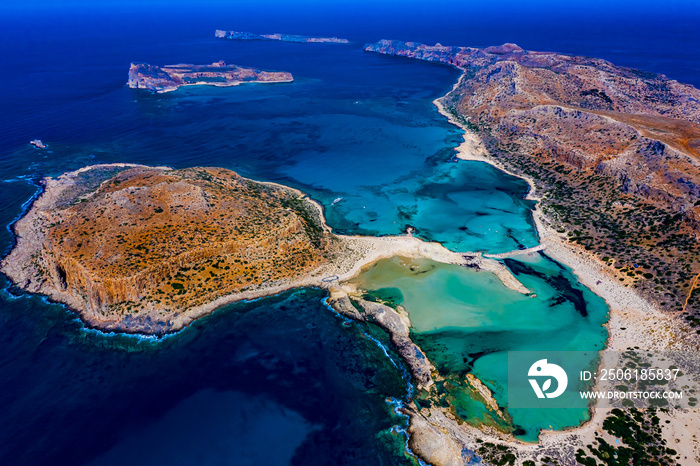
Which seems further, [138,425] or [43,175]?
[43,175]

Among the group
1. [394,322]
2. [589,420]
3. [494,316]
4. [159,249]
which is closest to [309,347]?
[394,322]

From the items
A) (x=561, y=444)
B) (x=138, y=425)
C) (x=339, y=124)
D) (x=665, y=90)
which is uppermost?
(x=665, y=90)

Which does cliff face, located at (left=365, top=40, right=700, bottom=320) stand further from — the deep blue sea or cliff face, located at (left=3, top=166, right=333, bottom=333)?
cliff face, located at (left=3, top=166, right=333, bottom=333)

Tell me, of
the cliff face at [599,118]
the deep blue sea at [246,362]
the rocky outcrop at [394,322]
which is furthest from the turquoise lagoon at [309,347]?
the cliff face at [599,118]

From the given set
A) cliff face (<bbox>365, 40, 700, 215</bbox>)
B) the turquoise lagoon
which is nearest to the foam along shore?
the turquoise lagoon

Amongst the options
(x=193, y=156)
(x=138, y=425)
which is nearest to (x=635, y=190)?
(x=138, y=425)

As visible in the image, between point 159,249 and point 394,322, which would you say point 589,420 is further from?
point 159,249

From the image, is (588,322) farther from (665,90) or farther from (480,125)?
(665,90)
